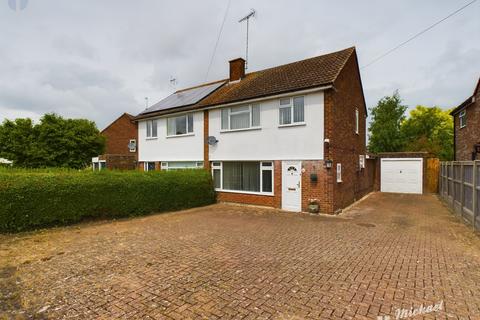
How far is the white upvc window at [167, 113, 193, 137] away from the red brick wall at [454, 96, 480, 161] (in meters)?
15.9

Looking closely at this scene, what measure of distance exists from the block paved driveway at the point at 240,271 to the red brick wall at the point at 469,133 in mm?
9286

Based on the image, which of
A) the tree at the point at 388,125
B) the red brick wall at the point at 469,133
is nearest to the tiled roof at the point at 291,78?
the red brick wall at the point at 469,133

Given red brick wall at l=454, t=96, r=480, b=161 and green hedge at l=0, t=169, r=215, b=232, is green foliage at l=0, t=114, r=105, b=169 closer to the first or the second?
green hedge at l=0, t=169, r=215, b=232

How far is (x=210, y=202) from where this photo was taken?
545 inches

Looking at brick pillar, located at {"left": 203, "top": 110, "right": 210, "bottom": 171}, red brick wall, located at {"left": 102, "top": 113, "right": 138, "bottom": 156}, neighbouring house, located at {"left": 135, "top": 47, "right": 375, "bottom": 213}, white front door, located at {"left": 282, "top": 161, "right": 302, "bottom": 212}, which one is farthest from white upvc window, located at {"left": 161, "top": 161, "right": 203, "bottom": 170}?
red brick wall, located at {"left": 102, "top": 113, "right": 138, "bottom": 156}

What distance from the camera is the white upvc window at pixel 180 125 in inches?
603

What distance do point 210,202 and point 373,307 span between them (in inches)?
422

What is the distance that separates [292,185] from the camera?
11.5 metres

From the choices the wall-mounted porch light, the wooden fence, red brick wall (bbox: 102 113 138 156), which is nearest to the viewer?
the wooden fence

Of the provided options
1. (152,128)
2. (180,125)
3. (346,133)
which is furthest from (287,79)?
(152,128)

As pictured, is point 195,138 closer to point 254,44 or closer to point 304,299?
point 254,44

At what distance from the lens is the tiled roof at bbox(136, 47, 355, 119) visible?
36.6ft

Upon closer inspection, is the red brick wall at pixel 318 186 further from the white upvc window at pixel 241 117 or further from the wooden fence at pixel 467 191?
the wooden fence at pixel 467 191

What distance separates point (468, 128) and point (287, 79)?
12294mm
